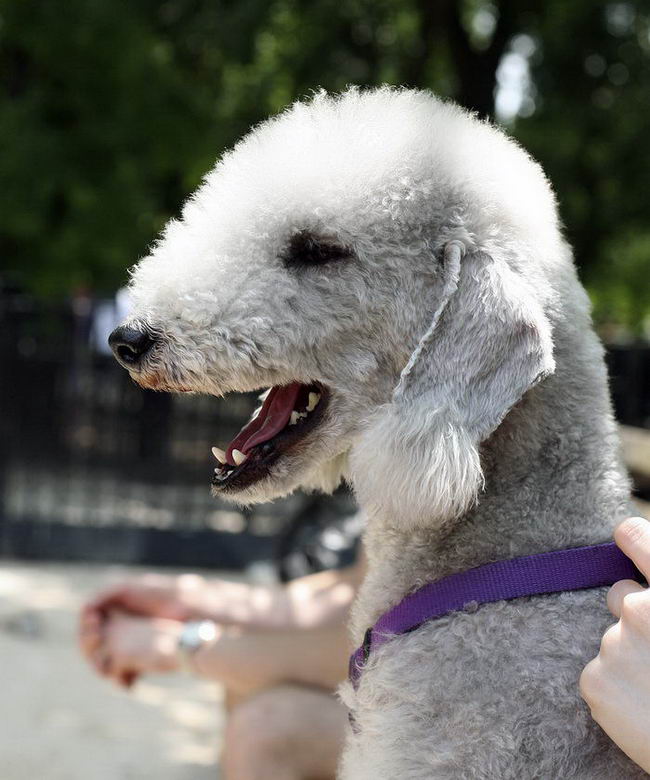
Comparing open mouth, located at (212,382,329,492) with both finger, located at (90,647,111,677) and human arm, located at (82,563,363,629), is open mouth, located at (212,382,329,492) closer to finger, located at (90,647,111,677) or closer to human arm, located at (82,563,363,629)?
human arm, located at (82,563,363,629)

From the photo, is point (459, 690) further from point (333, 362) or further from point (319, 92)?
point (319, 92)

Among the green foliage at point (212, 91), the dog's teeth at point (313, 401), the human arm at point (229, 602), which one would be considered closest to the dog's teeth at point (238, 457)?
the dog's teeth at point (313, 401)

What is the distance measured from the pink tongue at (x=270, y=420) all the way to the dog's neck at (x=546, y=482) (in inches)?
8.1

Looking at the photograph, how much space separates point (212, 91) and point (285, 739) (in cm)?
1063

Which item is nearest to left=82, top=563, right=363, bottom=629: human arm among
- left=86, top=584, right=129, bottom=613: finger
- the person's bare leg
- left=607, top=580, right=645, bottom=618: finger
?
left=86, top=584, right=129, bottom=613: finger

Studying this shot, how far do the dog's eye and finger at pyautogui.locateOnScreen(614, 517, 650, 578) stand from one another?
1.74ft

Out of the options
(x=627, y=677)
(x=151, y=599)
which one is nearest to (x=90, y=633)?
(x=151, y=599)

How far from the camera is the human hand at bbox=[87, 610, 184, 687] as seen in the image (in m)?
2.50

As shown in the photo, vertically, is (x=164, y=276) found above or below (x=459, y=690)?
above

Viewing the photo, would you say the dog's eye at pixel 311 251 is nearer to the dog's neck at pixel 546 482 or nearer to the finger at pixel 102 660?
the dog's neck at pixel 546 482

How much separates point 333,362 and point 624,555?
0.48 m

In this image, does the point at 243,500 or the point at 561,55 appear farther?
the point at 561,55

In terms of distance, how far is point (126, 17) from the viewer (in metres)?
9.56

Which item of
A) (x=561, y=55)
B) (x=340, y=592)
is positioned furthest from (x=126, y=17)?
(x=340, y=592)
